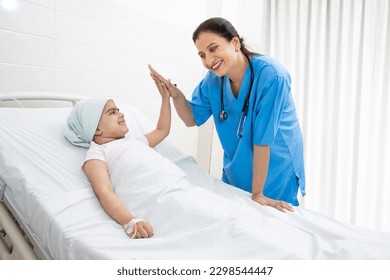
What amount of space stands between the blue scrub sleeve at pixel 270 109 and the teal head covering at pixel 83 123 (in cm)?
68

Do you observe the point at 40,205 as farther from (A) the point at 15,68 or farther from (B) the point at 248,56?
(B) the point at 248,56

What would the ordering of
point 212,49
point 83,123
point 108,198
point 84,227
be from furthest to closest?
point 212,49 < point 83,123 < point 108,198 < point 84,227

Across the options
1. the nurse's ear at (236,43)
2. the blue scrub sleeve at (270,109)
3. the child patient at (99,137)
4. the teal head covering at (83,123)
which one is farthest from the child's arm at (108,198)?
the nurse's ear at (236,43)

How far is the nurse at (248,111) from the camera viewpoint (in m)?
1.42

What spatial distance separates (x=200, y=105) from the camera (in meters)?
1.78

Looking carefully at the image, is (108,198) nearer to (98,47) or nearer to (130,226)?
(130,226)

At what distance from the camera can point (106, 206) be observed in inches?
42.3

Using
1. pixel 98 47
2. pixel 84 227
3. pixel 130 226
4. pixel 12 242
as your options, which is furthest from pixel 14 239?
pixel 98 47

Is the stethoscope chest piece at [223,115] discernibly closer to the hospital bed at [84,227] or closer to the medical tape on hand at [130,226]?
the hospital bed at [84,227]

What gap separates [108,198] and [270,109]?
0.76 m

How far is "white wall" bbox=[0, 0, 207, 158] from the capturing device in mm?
1442

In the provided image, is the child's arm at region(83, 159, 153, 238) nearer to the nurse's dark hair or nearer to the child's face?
the child's face

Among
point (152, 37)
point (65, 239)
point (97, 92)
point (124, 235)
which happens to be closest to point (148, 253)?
point (124, 235)

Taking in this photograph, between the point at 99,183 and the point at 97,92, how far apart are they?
2.69 feet
